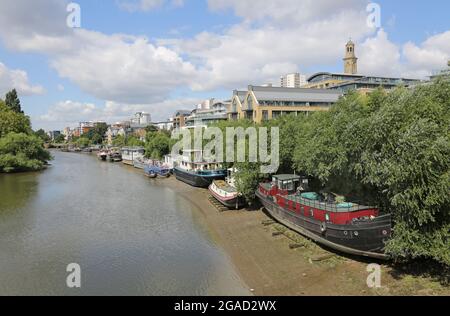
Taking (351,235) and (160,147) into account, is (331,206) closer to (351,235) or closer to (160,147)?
(351,235)

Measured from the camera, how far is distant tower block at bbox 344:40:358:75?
145000mm

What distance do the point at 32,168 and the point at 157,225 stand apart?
6642 centimetres

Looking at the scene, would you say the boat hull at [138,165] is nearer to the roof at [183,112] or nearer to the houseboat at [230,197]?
the houseboat at [230,197]

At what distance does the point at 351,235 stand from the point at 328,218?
313 centimetres

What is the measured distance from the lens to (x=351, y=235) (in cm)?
2234

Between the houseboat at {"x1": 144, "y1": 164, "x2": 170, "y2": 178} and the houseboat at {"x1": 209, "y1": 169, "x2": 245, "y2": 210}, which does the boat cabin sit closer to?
the houseboat at {"x1": 209, "y1": 169, "x2": 245, "y2": 210}

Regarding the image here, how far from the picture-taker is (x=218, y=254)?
26656 mm

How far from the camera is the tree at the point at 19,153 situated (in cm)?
8188

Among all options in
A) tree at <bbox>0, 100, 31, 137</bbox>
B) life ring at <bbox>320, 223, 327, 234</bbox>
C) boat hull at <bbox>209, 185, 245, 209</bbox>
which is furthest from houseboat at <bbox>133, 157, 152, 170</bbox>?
life ring at <bbox>320, 223, 327, 234</bbox>

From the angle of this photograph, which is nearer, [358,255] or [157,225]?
[358,255]

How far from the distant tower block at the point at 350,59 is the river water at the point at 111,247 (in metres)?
119

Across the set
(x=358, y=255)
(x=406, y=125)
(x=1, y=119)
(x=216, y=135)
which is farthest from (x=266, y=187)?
(x=1, y=119)

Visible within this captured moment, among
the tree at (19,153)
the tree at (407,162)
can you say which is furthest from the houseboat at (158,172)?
the tree at (407,162)
